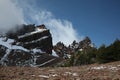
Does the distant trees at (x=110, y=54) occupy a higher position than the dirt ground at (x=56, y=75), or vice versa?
the distant trees at (x=110, y=54)

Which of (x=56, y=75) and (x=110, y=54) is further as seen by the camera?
(x=110, y=54)

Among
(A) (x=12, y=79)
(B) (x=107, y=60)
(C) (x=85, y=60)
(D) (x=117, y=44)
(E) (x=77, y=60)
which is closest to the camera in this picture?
(A) (x=12, y=79)

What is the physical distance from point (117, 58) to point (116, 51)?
4.66ft

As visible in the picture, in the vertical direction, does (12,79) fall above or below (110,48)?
below

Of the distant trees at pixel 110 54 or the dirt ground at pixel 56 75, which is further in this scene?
Result: the distant trees at pixel 110 54

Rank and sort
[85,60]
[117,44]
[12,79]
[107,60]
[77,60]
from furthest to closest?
[77,60] < [85,60] < [117,44] < [107,60] < [12,79]

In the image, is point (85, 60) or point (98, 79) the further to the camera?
point (85, 60)

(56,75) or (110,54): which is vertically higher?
(110,54)

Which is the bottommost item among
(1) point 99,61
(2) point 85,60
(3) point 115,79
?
(3) point 115,79

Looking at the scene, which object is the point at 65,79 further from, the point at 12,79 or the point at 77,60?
the point at 77,60

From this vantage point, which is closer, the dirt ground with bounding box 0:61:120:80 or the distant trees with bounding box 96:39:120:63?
the dirt ground with bounding box 0:61:120:80

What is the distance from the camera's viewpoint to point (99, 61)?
101 ft

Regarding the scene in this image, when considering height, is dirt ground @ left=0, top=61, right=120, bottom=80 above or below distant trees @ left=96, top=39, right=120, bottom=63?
below

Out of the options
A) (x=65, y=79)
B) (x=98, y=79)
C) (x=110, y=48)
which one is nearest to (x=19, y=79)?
(x=65, y=79)
